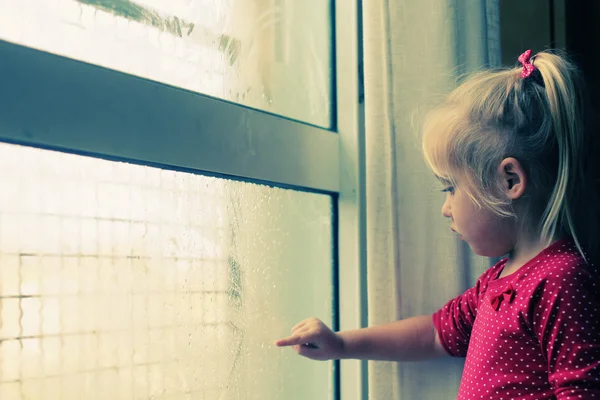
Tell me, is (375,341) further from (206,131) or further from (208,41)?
(208,41)

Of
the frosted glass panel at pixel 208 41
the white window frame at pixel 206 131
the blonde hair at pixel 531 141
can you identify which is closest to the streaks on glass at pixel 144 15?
the frosted glass panel at pixel 208 41

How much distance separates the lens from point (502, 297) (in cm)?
91

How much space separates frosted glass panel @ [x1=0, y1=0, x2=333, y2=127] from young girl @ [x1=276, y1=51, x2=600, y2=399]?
301 millimetres

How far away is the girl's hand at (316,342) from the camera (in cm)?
100

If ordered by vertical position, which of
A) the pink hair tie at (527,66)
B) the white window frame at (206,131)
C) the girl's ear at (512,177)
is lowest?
the girl's ear at (512,177)

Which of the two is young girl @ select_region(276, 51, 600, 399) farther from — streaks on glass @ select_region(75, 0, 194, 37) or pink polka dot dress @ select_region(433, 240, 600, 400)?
streaks on glass @ select_region(75, 0, 194, 37)

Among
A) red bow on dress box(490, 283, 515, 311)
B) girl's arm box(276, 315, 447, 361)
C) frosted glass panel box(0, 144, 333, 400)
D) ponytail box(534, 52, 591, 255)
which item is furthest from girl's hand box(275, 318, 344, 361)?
ponytail box(534, 52, 591, 255)

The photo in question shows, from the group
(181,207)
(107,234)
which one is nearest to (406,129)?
(181,207)

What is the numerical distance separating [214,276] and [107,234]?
0.21 m

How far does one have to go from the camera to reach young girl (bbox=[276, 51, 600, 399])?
84 centimetres

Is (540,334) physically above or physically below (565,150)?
below

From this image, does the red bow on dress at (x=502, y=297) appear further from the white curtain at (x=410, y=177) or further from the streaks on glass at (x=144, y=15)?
the streaks on glass at (x=144, y=15)

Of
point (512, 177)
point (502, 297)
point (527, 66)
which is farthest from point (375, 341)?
point (527, 66)

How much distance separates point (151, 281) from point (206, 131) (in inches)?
8.7
